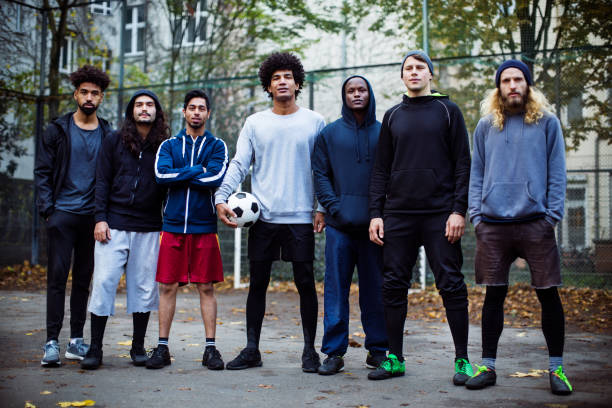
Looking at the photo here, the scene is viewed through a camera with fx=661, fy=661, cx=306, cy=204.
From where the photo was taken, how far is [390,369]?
4.37 metres

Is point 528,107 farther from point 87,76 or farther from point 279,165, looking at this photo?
point 87,76

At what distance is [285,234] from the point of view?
15.8 feet

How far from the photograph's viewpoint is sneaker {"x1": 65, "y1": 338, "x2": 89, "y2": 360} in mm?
4949

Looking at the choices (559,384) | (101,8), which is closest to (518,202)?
(559,384)

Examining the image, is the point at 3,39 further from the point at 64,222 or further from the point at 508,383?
the point at 508,383

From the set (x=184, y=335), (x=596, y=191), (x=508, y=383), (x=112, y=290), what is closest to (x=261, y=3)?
(x=596, y=191)

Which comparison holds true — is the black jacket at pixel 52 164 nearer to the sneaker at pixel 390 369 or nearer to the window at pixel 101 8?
the sneaker at pixel 390 369

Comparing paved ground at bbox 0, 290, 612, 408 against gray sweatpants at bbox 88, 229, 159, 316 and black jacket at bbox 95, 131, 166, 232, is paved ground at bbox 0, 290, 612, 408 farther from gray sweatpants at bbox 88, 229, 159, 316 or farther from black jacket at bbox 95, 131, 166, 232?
black jacket at bbox 95, 131, 166, 232

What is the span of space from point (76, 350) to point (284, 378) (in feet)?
5.58

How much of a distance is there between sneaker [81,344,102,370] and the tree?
6.51 meters

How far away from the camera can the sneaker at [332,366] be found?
4.48 meters

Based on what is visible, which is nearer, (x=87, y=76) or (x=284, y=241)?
(x=284, y=241)

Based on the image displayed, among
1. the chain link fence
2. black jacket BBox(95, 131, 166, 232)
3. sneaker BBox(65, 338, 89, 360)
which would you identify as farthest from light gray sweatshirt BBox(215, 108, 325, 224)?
the chain link fence

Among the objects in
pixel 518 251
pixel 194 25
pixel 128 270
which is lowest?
pixel 128 270
